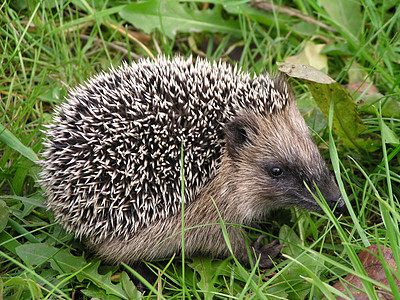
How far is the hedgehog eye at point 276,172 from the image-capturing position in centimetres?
421

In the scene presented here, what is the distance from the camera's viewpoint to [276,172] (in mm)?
4215

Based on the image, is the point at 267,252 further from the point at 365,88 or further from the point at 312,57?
the point at 312,57

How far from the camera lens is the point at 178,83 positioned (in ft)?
13.6

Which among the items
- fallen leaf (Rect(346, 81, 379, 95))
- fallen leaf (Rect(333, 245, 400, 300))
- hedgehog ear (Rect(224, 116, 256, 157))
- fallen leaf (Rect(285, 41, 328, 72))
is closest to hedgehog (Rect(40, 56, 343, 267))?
hedgehog ear (Rect(224, 116, 256, 157))

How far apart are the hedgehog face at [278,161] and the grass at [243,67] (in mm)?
246

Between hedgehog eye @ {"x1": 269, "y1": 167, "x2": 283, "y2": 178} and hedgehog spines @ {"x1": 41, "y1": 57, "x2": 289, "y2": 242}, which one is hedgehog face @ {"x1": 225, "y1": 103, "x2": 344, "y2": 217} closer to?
hedgehog eye @ {"x1": 269, "y1": 167, "x2": 283, "y2": 178}

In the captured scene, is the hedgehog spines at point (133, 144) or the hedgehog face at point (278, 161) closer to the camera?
the hedgehog spines at point (133, 144)

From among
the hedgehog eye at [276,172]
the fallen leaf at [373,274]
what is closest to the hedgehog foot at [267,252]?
the hedgehog eye at [276,172]

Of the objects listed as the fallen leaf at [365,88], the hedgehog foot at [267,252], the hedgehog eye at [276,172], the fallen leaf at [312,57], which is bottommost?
the hedgehog foot at [267,252]

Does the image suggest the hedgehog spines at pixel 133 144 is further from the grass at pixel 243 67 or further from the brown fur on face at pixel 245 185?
the grass at pixel 243 67

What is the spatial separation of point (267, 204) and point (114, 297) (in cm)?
168

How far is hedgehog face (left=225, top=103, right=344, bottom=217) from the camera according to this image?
13.4ft

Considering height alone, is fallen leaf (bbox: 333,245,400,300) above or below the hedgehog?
below

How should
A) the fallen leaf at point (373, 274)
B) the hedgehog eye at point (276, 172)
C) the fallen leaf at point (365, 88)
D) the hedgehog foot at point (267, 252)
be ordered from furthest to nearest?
the fallen leaf at point (365, 88), the hedgehog foot at point (267, 252), the hedgehog eye at point (276, 172), the fallen leaf at point (373, 274)
